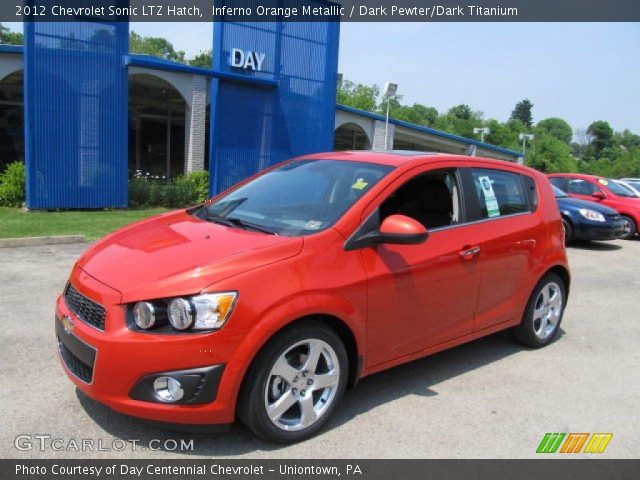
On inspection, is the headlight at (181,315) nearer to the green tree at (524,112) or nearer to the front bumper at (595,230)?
the front bumper at (595,230)

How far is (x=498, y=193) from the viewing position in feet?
15.2

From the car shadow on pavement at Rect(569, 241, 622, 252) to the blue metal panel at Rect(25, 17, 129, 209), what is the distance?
11293mm

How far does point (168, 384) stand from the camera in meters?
2.84

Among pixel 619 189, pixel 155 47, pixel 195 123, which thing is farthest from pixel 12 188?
pixel 155 47

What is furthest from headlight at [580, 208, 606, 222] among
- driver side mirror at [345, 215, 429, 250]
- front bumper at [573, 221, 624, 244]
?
driver side mirror at [345, 215, 429, 250]

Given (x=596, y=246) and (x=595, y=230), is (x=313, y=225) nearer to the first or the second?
(x=595, y=230)

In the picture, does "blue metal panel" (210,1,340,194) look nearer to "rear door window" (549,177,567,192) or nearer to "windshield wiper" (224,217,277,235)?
"rear door window" (549,177,567,192)

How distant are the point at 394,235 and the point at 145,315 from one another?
152cm

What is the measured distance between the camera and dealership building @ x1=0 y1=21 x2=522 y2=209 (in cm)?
1306

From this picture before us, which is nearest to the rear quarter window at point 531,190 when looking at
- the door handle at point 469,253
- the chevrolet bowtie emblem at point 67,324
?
the door handle at point 469,253

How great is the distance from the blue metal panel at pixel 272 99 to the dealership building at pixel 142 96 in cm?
3
